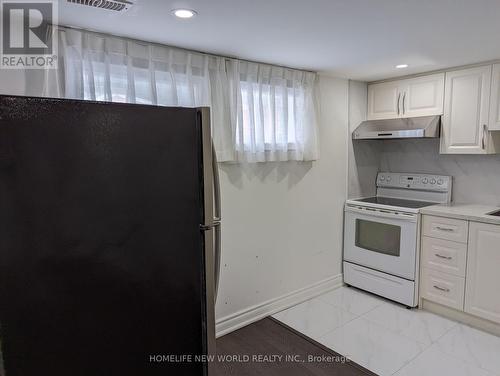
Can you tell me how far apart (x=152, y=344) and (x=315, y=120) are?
7.86 feet

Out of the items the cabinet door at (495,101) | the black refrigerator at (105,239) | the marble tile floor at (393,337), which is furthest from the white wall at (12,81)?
the cabinet door at (495,101)

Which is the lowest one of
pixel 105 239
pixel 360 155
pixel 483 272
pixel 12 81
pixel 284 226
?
pixel 483 272

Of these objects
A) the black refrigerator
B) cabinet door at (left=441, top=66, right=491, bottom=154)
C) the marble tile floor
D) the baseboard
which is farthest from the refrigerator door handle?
cabinet door at (left=441, top=66, right=491, bottom=154)

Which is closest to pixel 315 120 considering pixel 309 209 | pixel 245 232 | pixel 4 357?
pixel 309 209

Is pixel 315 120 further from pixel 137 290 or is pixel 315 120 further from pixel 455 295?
pixel 137 290

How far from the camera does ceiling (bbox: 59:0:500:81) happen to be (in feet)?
5.49

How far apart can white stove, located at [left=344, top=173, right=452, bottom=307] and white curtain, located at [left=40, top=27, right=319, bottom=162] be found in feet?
2.96

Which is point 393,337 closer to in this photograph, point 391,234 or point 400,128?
point 391,234

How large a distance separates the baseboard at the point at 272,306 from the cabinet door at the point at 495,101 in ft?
6.48

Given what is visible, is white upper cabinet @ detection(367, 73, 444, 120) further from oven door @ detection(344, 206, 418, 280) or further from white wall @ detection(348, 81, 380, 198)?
oven door @ detection(344, 206, 418, 280)

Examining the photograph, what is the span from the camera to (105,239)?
1147 mm

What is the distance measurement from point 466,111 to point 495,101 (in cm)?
22

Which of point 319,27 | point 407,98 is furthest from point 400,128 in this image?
point 319,27

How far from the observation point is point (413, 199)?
3615 millimetres
